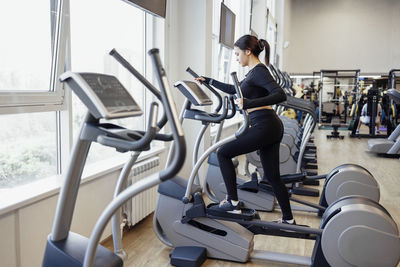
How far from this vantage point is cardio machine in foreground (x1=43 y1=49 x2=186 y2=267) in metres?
→ 1.30

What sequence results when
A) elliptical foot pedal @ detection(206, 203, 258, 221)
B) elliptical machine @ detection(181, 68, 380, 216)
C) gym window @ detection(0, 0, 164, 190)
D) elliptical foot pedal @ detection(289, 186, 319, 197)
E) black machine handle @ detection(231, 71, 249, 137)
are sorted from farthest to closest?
1. elliptical foot pedal @ detection(289, 186, 319, 197)
2. elliptical machine @ detection(181, 68, 380, 216)
3. elliptical foot pedal @ detection(206, 203, 258, 221)
4. black machine handle @ detection(231, 71, 249, 137)
5. gym window @ detection(0, 0, 164, 190)

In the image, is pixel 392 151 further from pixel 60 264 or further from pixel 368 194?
pixel 60 264

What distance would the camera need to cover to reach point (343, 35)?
1548 cm

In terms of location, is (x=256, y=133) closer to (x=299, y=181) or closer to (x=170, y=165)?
(x=299, y=181)

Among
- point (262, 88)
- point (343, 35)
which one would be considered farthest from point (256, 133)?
point (343, 35)

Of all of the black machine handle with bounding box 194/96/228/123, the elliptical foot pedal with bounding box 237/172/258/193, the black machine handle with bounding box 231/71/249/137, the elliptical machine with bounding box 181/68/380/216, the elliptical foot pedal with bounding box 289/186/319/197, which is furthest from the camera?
the elliptical foot pedal with bounding box 289/186/319/197

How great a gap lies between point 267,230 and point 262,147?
61cm

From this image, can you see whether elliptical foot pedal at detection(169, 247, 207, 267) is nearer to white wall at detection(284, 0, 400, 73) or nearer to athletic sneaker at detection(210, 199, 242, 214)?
athletic sneaker at detection(210, 199, 242, 214)

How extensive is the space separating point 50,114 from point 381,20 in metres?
15.2

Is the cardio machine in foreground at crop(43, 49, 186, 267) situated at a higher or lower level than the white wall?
lower

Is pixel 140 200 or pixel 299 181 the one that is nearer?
pixel 140 200

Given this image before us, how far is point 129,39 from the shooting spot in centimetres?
374

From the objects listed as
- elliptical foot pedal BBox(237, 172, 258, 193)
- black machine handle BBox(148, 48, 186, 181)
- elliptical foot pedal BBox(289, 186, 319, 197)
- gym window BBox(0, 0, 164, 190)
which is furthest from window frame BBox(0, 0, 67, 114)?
elliptical foot pedal BBox(289, 186, 319, 197)

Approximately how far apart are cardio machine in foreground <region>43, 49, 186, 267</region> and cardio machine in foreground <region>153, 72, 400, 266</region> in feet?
3.87
